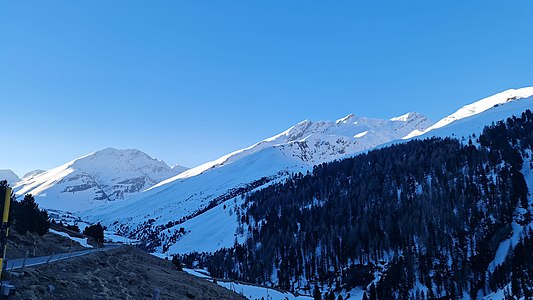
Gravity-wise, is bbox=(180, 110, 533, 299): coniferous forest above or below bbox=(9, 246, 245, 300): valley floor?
below

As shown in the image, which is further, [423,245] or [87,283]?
[423,245]

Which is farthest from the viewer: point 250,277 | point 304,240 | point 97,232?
point 304,240

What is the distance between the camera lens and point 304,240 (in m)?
190

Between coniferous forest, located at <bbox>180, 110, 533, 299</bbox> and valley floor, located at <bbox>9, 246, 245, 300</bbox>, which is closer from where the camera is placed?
valley floor, located at <bbox>9, 246, 245, 300</bbox>

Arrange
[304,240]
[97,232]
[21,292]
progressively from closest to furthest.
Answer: [21,292], [97,232], [304,240]

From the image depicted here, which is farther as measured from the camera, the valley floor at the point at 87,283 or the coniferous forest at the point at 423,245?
the coniferous forest at the point at 423,245

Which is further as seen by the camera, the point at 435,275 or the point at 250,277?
the point at 250,277

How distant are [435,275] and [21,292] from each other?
151307 mm

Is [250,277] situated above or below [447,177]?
below

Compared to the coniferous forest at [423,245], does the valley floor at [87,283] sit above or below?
above

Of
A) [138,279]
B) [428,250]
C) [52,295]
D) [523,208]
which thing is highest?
[52,295]

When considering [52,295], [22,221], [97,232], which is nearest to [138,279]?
[52,295]

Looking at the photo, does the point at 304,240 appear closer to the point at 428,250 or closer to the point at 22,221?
the point at 428,250

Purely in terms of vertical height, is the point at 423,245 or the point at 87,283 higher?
the point at 87,283
